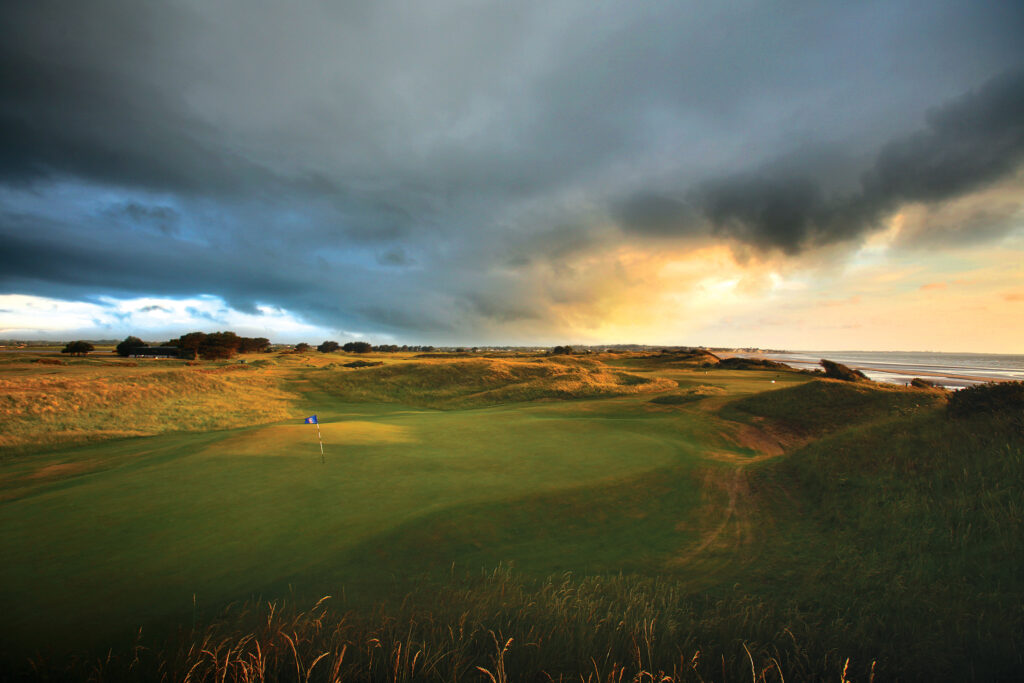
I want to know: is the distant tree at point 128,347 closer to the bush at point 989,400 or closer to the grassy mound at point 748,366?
the bush at point 989,400

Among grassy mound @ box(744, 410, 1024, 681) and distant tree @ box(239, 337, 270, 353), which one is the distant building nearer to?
distant tree @ box(239, 337, 270, 353)

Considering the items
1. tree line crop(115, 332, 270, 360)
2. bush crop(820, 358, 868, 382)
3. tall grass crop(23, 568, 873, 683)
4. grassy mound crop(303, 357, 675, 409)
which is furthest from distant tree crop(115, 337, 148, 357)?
bush crop(820, 358, 868, 382)

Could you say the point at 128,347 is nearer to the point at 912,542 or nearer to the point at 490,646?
the point at 490,646

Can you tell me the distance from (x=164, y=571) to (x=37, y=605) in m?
1.17

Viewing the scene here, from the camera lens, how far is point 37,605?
470 cm

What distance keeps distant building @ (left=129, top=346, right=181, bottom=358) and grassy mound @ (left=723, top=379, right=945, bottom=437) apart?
3007 inches

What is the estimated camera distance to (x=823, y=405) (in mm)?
21922

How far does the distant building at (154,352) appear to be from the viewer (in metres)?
58.1

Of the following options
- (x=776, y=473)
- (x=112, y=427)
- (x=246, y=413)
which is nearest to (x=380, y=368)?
(x=246, y=413)

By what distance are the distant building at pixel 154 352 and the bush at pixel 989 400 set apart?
80.9 metres

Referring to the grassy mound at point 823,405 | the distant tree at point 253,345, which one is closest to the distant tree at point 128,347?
the distant tree at point 253,345

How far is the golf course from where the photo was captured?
11.8 feet

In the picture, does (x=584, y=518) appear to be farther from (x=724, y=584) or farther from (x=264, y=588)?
(x=264, y=588)

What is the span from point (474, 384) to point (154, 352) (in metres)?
57.4
